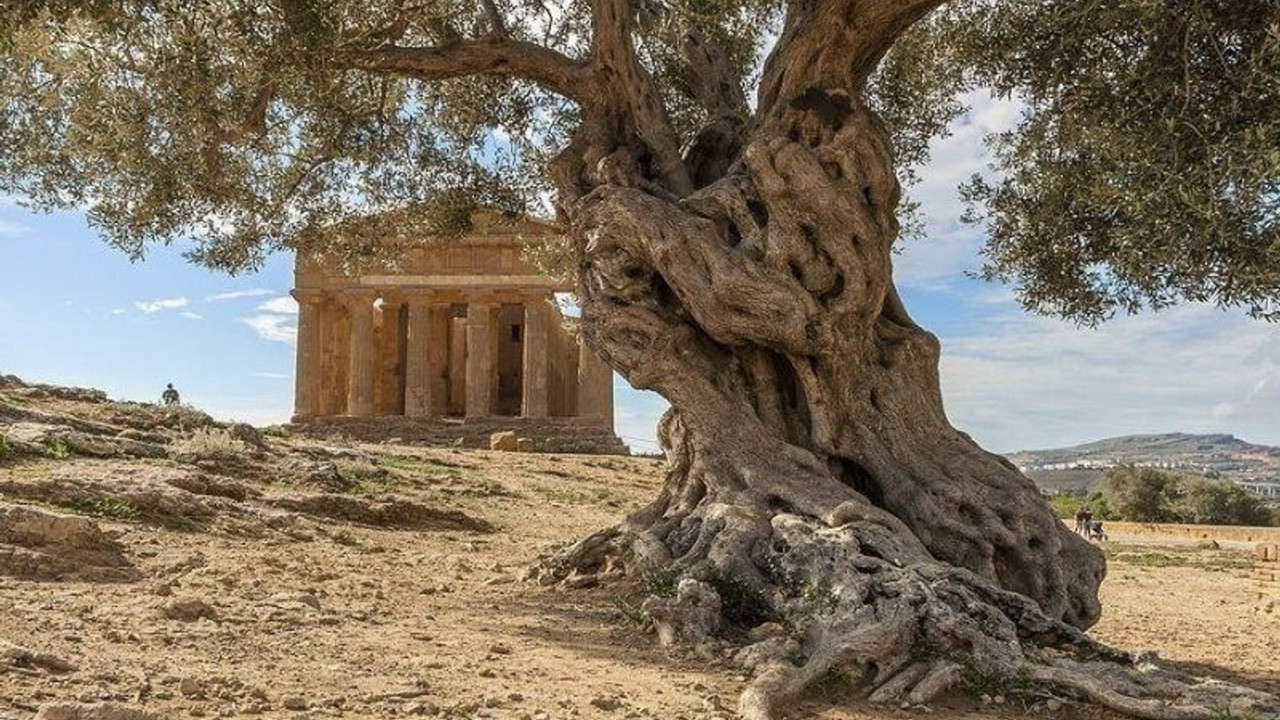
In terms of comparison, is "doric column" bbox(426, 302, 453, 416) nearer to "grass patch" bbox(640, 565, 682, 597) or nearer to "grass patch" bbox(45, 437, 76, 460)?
"grass patch" bbox(45, 437, 76, 460)

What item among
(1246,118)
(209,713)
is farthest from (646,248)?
(209,713)

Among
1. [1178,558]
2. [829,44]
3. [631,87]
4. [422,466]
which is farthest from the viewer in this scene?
[1178,558]

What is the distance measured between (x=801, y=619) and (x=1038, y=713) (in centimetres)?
144

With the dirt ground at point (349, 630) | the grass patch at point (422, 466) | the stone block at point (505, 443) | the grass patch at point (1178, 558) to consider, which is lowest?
the grass patch at point (1178, 558)

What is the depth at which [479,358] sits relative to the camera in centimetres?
3847

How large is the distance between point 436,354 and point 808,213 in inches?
1383

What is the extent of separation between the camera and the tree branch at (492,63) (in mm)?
9859

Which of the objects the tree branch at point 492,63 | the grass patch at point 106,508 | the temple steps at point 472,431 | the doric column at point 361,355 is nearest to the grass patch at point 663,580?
the tree branch at point 492,63

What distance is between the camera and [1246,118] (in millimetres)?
6980

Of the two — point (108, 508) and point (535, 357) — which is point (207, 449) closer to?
point (108, 508)

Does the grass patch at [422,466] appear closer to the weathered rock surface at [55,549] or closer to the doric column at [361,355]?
the weathered rock surface at [55,549]

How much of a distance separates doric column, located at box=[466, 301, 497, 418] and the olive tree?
85.5 ft

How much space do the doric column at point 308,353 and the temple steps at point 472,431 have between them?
1.85 m

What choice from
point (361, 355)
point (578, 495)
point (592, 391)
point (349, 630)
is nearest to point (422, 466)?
point (578, 495)
